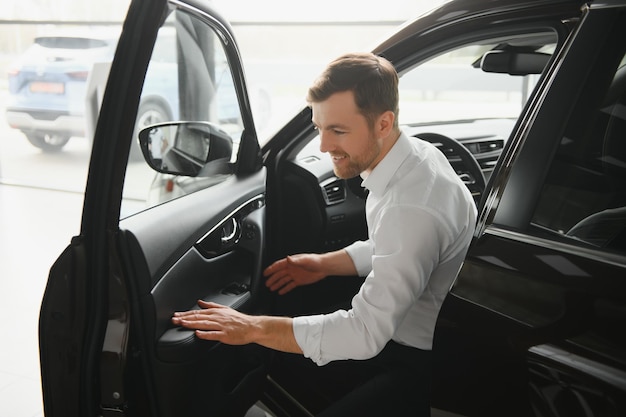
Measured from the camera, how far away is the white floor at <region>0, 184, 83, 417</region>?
2789mm

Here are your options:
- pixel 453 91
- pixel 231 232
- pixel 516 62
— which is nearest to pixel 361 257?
pixel 231 232

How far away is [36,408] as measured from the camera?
2.63 m

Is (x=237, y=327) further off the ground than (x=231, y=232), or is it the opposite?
(x=231, y=232)

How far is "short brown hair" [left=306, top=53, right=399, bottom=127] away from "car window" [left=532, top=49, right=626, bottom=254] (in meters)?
0.51

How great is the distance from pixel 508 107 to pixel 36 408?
24.1 ft

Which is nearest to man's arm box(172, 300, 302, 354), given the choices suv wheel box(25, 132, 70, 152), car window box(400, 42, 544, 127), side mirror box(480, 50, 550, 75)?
side mirror box(480, 50, 550, 75)

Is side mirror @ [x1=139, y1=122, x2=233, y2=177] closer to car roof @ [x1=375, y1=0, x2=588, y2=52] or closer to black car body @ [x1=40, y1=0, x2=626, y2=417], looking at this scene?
black car body @ [x1=40, y1=0, x2=626, y2=417]

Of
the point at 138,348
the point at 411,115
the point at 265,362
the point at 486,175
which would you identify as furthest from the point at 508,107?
the point at 138,348

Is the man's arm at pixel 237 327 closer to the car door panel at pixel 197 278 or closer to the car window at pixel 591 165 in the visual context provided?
the car door panel at pixel 197 278

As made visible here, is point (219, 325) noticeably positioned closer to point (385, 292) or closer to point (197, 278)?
point (197, 278)

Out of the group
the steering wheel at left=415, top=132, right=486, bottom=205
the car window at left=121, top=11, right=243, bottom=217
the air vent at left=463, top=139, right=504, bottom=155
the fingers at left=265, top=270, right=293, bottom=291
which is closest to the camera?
the car window at left=121, top=11, right=243, bottom=217

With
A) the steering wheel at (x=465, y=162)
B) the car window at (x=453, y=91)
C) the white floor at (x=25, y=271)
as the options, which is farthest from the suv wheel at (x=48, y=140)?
the steering wheel at (x=465, y=162)

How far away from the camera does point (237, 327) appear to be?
154 centimetres

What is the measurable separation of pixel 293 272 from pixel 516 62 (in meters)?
0.91
